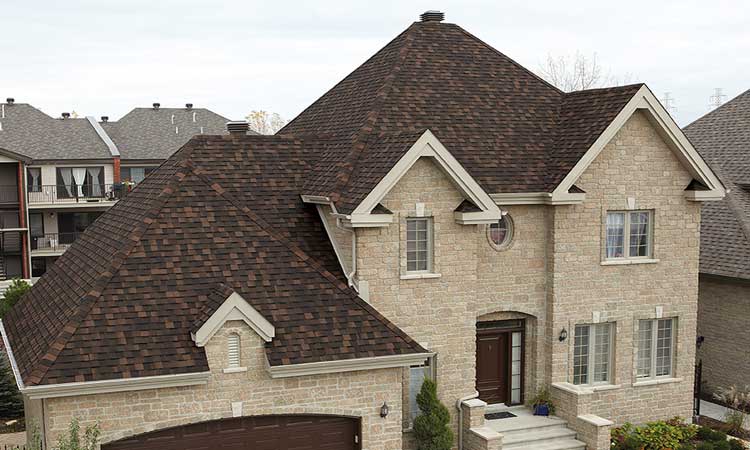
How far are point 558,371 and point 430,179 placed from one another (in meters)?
6.54

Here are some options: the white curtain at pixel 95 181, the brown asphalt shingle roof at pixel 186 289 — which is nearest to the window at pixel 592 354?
the brown asphalt shingle roof at pixel 186 289

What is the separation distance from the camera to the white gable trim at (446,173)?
17594 millimetres

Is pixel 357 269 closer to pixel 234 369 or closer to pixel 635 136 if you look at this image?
pixel 234 369

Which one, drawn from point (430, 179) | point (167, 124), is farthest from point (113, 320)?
point (167, 124)

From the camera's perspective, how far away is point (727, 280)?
83.4 feet

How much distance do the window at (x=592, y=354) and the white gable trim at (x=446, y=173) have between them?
5.04 meters

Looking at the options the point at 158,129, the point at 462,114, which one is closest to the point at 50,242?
the point at 158,129

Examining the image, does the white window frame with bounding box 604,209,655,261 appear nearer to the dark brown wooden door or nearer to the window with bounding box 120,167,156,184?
the dark brown wooden door

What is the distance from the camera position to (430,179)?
18.6 m

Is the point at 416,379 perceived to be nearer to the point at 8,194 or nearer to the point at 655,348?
the point at 655,348

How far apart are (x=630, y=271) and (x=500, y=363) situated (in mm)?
4289

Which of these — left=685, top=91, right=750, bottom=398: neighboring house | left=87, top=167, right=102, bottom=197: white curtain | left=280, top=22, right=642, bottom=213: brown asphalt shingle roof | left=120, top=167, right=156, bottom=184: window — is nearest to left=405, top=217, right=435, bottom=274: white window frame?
left=280, top=22, right=642, bottom=213: brown asphalt shingle roof

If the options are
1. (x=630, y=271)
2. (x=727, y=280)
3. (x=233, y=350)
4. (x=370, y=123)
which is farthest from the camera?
(x=727, y=280)

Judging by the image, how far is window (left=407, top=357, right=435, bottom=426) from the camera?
19250 mm
